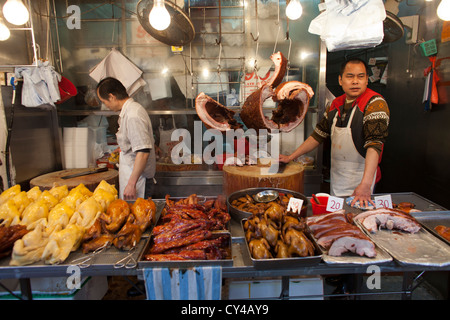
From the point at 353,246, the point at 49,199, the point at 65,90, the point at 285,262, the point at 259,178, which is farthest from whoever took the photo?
the point at 65,90

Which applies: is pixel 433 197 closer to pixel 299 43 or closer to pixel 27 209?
pixel 299 43

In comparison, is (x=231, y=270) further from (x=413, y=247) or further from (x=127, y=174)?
(x=127, y=174)

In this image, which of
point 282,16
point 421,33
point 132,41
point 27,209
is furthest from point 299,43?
point 27,209

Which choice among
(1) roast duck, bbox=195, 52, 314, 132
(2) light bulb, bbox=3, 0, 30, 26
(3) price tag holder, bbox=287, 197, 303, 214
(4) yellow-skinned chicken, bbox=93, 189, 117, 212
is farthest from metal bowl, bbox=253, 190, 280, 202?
(2) light bulb, bbox=3, 0, 30, 26

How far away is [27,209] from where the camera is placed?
218 cm

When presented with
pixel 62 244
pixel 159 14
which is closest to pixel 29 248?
pixel 62 244

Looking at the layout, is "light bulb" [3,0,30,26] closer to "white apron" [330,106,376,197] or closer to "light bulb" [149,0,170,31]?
"light bulb" [149,0,170,31]

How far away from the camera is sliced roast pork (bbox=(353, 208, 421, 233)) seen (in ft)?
6.95

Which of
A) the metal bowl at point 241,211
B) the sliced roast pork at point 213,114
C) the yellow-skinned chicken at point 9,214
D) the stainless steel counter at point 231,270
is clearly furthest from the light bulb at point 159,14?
the stainless steel counter at point 231,270

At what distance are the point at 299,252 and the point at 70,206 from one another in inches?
66.5

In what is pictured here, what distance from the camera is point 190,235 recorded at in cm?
201

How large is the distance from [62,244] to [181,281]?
30.1 inches

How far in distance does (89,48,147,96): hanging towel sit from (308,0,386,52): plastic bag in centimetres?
362

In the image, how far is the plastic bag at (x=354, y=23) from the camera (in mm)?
2303
